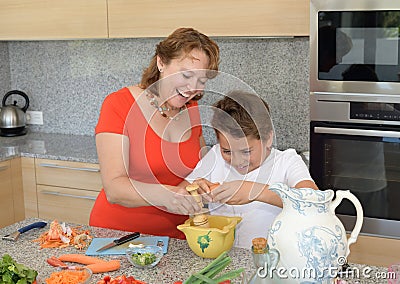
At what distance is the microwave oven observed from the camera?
2344 millimetres

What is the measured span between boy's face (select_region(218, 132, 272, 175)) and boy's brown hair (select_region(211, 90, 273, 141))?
0.02 m

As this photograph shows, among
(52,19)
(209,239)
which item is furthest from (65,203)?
(209,239)

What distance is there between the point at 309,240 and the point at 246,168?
0.63m

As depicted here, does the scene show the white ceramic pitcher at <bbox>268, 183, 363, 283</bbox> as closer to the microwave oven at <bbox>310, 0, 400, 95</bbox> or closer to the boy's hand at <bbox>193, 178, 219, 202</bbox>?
the boy's hand at <bbox>193, 178, 219, 202</bbox>

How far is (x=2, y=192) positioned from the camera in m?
3.11

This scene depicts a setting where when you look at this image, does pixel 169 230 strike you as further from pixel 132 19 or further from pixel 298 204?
pixel 132 19

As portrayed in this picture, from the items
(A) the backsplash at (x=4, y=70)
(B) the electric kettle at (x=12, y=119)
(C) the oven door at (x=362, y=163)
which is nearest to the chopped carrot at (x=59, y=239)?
(C) the oven door at (x=362, y=163)

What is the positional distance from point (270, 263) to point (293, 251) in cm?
6

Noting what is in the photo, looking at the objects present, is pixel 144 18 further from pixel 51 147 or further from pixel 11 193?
pixel 11 193

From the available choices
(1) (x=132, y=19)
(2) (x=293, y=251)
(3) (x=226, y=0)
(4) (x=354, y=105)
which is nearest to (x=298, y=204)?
(2) (x=293, y=251)

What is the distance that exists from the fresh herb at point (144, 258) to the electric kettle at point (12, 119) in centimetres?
212

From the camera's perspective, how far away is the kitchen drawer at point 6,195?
3101 millimetres

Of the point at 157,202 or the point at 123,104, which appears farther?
the point at 123,104

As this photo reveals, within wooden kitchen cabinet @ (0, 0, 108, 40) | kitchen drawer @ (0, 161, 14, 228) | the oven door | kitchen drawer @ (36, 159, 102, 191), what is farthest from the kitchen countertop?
wooden kitchen cabinet @ (0, 0, 108, 40)
